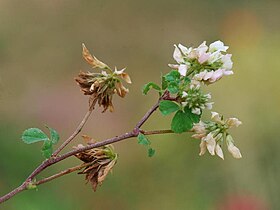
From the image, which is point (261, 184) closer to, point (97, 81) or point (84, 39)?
point (84, 39)

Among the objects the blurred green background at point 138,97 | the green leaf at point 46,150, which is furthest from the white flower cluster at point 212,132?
the blurred green background at point 138,97

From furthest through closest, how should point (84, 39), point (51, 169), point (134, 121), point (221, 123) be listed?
point (84, 39), point (134, 121), point (51, 169), point (221, 123)

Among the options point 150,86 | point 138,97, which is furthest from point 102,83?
point 138,97

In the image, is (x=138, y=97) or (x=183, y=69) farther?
(x=138, y=97)

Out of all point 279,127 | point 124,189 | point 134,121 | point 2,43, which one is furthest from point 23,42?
point 279,127

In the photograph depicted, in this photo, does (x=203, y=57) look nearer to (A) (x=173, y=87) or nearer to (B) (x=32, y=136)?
(A) (x=173, y=87)

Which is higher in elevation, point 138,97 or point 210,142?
point 138,97

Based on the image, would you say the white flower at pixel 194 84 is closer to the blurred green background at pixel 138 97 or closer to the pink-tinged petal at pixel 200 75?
the pink-tinged petal at pixel 200 75
